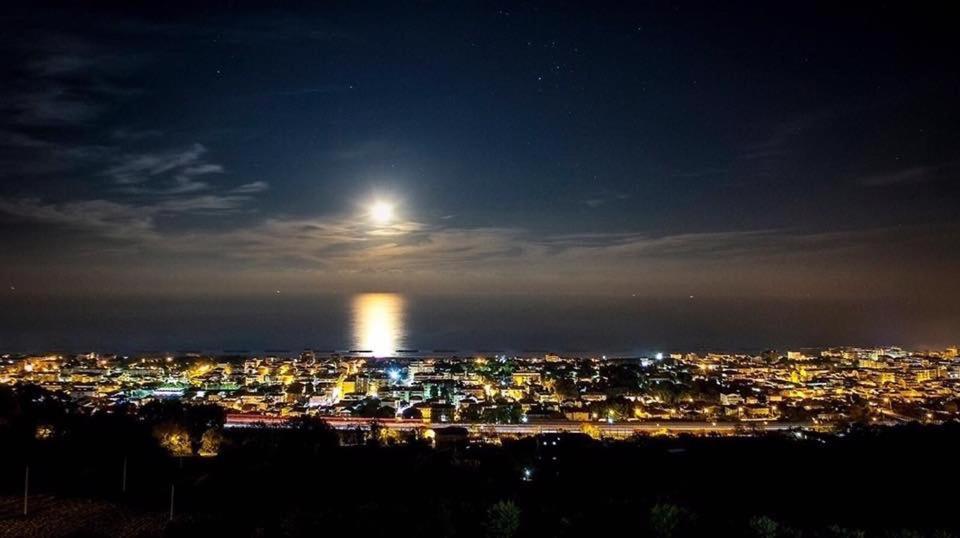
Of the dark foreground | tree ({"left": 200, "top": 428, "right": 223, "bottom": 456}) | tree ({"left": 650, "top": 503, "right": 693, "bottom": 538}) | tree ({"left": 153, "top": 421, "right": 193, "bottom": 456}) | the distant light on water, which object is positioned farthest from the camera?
the distant light on water

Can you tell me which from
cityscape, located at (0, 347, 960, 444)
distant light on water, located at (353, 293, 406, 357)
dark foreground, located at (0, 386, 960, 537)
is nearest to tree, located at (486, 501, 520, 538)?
dark foreground, located at (0, 386, 960, 537)

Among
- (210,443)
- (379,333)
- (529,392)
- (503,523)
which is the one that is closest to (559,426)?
(529,392)

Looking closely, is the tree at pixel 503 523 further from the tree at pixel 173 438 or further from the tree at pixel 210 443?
the tree at pixel 173 438

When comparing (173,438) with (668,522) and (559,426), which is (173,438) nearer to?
(559,426)

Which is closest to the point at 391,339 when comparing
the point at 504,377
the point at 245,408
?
the point at 504,377

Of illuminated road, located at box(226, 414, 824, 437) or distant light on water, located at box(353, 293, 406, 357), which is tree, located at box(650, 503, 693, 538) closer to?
illuminated road, located at box(226, 414, 824, 437)

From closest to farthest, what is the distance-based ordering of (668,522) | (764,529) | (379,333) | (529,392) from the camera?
1. (764,529)
2. (668,522)
3. (529,392)
4. (379,333)
